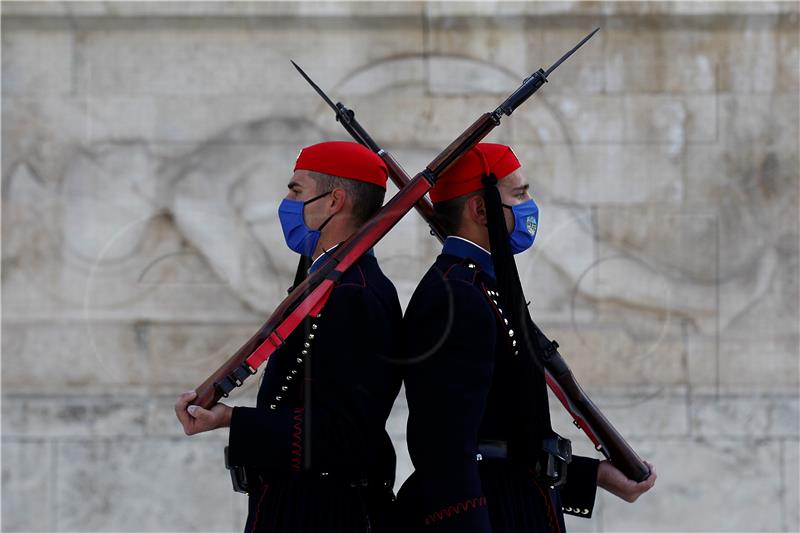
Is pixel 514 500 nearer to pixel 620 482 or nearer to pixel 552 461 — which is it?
pixel 552 461

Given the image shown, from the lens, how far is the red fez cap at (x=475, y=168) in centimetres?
398

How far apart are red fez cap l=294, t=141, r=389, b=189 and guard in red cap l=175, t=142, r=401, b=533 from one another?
34 centimetres

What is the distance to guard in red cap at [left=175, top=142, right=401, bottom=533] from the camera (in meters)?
3.76

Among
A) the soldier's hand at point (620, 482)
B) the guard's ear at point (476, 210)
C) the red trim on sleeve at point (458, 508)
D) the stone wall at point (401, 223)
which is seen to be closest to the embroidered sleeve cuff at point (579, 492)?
the soldier's hand at point (620, 482)

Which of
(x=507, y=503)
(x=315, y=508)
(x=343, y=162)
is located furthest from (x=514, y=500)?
(x=343, y=162)

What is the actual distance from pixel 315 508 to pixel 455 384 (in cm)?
64

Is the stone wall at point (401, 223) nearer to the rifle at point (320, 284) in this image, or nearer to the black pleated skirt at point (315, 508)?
the rifle at point (320, 284)

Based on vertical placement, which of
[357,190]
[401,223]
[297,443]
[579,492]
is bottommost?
[579,492]

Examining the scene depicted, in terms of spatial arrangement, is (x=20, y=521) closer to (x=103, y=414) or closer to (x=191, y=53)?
(x=103, y=414)

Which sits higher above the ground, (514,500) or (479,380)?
(479,380)

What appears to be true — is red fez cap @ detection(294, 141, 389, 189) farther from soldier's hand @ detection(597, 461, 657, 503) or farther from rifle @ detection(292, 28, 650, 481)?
soldier's hand @ detection(597, 461, 657, 503)

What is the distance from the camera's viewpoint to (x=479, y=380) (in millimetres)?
3621

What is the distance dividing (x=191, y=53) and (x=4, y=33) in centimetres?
123

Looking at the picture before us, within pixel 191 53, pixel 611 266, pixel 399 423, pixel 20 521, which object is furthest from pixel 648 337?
pixel 20 521
